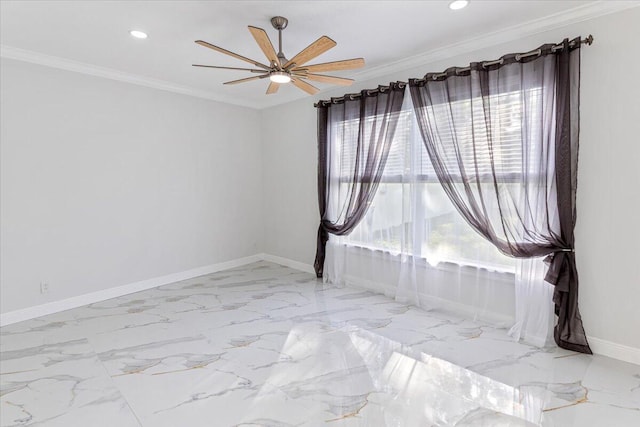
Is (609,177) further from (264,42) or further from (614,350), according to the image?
(264,42)

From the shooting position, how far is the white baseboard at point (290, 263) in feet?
17.5

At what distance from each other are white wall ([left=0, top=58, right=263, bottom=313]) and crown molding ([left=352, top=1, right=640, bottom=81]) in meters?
2.62

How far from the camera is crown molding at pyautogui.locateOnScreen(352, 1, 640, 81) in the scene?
264 centimetres

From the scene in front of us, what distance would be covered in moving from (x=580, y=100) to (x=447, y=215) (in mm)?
1454

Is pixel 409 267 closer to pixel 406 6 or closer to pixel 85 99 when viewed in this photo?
pixel 406 6

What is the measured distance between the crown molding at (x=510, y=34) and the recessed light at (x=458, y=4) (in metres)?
0.67

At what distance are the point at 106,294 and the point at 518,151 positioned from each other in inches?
186

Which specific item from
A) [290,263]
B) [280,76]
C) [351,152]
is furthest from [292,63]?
[290,263]

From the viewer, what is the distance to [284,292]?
4414 mm

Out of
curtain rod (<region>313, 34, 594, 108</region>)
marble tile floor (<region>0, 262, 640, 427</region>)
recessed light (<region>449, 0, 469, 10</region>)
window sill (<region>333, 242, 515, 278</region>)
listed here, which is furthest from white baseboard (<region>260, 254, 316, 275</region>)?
recessed light (<region>449, 0, 469, 10</region>)

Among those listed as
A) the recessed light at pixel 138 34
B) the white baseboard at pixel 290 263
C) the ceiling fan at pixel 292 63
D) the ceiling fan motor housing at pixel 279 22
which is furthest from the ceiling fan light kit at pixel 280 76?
the white baseboard at pixel 290 263

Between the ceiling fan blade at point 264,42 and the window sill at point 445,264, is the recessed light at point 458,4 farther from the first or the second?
the window sill at point 445,264

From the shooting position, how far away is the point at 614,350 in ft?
8.82

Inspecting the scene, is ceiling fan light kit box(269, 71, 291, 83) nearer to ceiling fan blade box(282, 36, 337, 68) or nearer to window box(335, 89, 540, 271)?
ceiling fan blade box(282, 36, 337, 68)
